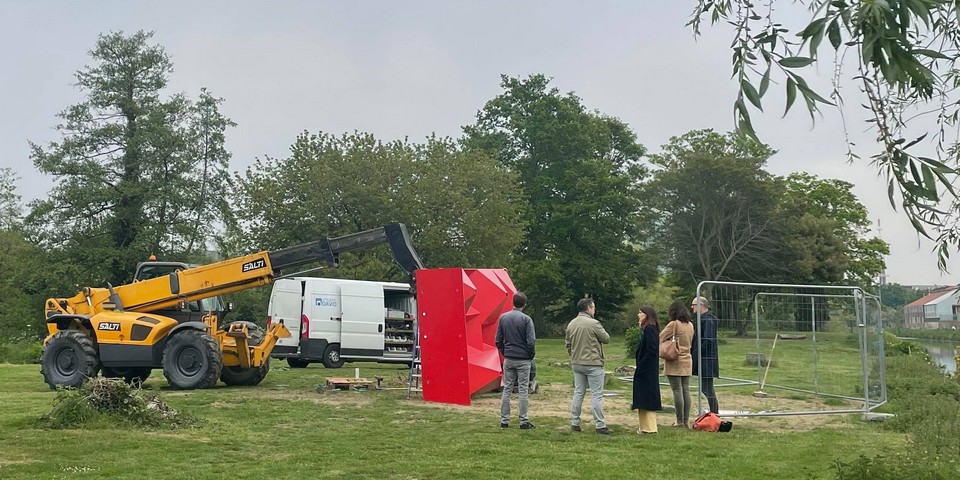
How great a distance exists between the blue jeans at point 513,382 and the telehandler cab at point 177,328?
4.45m

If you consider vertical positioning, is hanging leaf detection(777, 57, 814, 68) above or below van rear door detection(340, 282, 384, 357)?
above

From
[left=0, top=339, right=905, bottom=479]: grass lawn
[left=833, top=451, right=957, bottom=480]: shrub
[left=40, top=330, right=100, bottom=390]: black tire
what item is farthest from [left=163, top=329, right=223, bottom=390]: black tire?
[left=833, top=451, right=957, bottom=480]: shrub

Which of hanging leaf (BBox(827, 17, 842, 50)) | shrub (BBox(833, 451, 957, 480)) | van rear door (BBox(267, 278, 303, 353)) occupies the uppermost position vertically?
hanging leaf (BBox(827, 17, 842, 50))

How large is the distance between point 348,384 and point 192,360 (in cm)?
287

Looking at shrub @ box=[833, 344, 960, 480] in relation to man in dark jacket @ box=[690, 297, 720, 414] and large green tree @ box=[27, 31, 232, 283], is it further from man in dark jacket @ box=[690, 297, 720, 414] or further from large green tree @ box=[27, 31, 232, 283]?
large green tree @ box=[27, 31, 232, 283]

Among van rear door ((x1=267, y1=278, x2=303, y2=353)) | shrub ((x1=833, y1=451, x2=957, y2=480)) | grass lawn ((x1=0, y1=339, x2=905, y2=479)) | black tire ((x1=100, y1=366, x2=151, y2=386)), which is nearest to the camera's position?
shrub ((x1=833, y1=451, x2=957, y2=480))

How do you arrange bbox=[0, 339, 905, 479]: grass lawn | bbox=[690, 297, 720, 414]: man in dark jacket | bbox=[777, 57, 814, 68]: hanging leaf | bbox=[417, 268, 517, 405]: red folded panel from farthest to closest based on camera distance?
bbox=[417, 268, 517, 405]: red folded panel → bbox=[690, 297, 720, 414]: man in dark jacket → bbox=[0, 339, 905, 479]: grass lawn → bbox=[777, 57, 814, 68]: hanging leaf

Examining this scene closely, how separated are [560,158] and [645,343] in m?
40.8

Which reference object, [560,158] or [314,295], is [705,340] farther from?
[560,158]

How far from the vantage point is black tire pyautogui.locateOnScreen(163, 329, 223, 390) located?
→ 1569cm

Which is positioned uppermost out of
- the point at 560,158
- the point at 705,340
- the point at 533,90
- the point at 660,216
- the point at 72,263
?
the point at 533,90

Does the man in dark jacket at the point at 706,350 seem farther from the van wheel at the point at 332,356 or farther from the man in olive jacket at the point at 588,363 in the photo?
the van wheel at the point at 332,356

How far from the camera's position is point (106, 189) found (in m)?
36.9

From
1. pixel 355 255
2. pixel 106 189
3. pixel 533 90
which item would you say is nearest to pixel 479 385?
pixel 355 255
